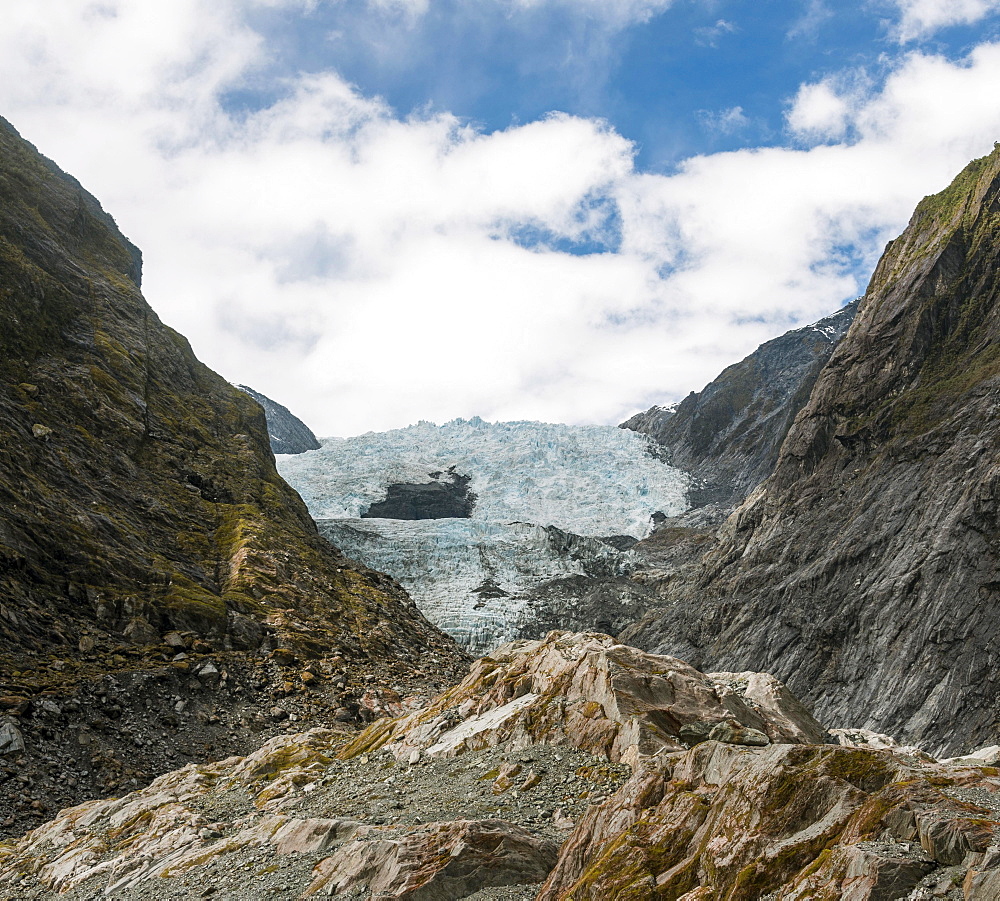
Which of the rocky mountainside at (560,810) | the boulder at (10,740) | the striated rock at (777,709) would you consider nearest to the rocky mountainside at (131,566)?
the boulder at (10,740)

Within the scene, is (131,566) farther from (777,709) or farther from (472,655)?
(472,655)

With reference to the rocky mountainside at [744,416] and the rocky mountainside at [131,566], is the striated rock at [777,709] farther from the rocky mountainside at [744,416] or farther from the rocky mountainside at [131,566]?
the rocky mountainside at [744,416]

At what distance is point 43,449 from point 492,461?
113 meters

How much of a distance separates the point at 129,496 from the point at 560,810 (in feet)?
98.9

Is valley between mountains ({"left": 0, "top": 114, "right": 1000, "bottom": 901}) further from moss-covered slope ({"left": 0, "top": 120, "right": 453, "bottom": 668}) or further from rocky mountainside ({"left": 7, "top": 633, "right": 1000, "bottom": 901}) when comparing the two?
moss-covered slope ({"left": 0, "top": 120, "right": 453, "bottom": 668})

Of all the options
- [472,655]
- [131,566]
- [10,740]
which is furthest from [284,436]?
[10,740]

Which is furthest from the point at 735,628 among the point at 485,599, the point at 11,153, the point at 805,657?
the point at 11,153

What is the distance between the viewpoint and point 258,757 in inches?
765

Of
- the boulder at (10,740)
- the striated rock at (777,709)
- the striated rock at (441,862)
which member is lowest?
the striated rock at (777,709)

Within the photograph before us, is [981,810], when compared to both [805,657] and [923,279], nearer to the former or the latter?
[805,657]

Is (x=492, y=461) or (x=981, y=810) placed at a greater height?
(x=492, y=461)

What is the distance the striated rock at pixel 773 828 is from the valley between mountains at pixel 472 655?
0.14 ft

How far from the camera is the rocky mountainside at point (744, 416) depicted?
468 ft

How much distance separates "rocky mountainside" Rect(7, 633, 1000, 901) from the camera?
24.2ft
